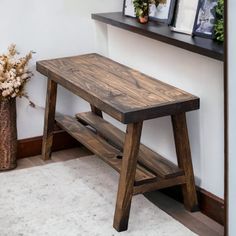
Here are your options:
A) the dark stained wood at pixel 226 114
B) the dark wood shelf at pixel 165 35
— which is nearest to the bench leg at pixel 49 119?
the dark wood shelf at pixel 165 35

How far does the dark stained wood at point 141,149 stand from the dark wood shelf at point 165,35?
60 cm

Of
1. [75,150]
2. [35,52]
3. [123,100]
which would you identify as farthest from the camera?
[75,150]

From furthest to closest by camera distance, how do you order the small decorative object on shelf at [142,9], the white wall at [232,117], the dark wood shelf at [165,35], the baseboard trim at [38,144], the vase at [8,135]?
the baseboard trim at [38,144] → the vase at [8,135] → the small decorative object on shelf at [142,9] → the dark wood shelf at [165,35] → the white wall at [232,117]

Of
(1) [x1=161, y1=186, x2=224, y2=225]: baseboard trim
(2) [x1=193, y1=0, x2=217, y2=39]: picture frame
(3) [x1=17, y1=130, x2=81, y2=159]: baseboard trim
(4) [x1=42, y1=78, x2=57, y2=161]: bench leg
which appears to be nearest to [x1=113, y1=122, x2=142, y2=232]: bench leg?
(1) [x1=161, y1=186, x2=224, y2=225]: baseboard trim

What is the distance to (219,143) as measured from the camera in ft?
8.50

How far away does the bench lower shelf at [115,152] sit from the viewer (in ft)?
→ 8.66

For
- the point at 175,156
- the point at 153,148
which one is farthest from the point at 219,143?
the point at 153,148

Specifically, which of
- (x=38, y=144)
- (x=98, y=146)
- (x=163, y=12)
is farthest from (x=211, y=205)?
(x=38, y=144)

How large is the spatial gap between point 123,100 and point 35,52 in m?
1.00

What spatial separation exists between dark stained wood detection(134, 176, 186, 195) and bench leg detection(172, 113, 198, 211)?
0.04 metres

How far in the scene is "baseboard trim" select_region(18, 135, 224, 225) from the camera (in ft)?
8.75

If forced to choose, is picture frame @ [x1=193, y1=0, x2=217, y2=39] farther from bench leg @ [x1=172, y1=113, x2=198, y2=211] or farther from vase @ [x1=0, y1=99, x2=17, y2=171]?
vase @ [x1=0, y1=99, x2=17, y2=171]

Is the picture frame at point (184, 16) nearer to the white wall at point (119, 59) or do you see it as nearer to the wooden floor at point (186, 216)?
the white wall at point (119, 59)

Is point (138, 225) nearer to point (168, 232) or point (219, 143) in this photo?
point (168, 232)
